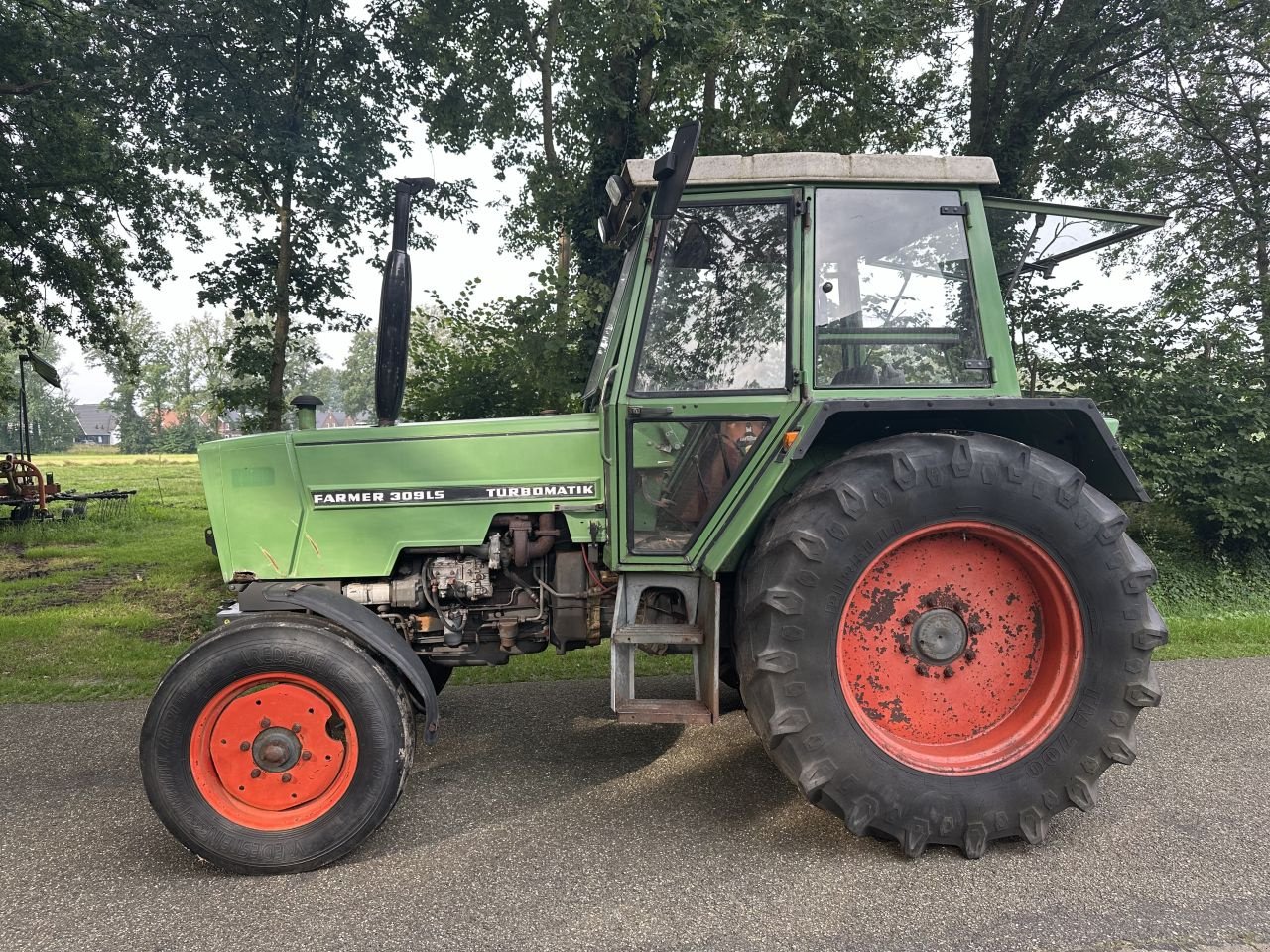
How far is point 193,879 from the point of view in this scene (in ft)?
8.38

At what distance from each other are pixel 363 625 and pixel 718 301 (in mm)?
1738

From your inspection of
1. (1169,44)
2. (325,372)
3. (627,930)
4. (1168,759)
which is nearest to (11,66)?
(627,930)

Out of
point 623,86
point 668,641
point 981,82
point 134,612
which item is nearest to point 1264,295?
point 981,82

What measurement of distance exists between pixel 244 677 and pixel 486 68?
7.58 m

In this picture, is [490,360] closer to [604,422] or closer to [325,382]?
[604,422]

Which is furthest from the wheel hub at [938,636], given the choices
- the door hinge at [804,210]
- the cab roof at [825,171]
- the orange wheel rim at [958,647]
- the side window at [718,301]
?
the cab roof at [825,171]

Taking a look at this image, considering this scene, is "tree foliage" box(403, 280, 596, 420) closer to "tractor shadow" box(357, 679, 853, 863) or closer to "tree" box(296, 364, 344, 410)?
"tractor shadow" box(357, 679, 853, 863)

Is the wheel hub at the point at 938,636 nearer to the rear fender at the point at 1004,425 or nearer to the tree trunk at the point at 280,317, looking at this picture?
the rear fender at the point at 1004,425

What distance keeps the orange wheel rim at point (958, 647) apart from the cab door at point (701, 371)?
25.8 inches

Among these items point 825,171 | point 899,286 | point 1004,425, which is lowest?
point 1004,425

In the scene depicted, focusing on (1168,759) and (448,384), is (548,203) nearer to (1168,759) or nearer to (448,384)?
(448,384)

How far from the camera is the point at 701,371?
2.93m

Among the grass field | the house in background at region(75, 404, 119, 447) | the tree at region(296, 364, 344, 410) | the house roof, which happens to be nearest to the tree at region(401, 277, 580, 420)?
the grass field

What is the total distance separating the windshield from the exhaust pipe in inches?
31.8
